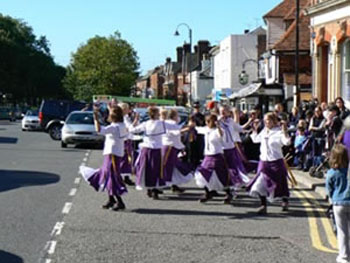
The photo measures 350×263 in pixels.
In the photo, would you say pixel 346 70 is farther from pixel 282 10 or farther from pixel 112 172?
pixel 282 10

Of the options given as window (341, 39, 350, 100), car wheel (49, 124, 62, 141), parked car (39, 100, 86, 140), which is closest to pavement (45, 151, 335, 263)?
window (341, 39, 350, 100)

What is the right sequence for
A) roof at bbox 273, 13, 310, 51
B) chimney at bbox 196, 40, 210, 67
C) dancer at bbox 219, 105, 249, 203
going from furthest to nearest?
chimney at bbox 196, 40, 210, 67, roof at bbox 273, 13, 310, 51, dancer at bbox 219, 105, 249, 203

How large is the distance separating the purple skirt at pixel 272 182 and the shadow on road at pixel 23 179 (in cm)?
523

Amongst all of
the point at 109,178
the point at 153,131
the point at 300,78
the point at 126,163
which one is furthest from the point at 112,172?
the point at 300,78

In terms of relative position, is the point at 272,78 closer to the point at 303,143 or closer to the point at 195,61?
the point at 303,143

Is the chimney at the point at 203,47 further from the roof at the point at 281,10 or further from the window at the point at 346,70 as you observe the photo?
the window at the point at 346,70

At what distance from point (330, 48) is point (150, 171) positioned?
1596 centimetres

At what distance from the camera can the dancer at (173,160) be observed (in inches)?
523

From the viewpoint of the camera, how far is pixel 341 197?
25.7 feet

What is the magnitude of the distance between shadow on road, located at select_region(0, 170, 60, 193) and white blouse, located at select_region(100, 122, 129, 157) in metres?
3.10

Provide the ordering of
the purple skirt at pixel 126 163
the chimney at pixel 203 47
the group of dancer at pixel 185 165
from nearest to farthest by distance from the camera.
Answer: the group of dancer at pixel 185 165, the purple skirt at pixel 126 163, the chimney at pixel 203 47

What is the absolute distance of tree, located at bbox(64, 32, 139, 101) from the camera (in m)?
85.3

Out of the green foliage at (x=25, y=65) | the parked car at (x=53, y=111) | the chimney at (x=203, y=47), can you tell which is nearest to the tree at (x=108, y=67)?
the green foliage at (x=25, y=65)

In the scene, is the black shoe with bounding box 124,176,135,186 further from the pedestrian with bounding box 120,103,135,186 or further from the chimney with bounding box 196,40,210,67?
the chimney with bounding box 196,40,210,67
